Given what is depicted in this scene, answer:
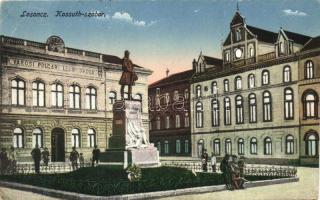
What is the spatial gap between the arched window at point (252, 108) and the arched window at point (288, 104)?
1.54 m

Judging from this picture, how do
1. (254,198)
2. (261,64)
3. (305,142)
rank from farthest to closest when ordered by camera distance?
(261,64) → (305,142) → (254,198)

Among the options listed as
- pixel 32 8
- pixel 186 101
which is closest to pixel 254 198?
pixel 186 101

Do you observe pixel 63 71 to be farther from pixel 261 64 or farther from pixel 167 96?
pixel 261 64

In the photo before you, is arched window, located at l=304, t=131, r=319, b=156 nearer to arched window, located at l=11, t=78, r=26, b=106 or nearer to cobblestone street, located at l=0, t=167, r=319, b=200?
cobblestone street, located at l=0, t=167, r=319, b=200

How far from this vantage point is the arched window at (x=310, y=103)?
17578 mm

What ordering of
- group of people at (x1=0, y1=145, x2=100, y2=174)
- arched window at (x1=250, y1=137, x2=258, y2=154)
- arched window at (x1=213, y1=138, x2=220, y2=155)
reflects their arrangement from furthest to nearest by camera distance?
arched window at (x1=250, y1=137, x2=258, y2=154) < arched window at (x1=213, y1=138, x2=220, y2=155) < group of people at (x1=0, y1=145, x2=100, y2=174)

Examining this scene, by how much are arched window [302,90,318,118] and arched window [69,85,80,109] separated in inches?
344

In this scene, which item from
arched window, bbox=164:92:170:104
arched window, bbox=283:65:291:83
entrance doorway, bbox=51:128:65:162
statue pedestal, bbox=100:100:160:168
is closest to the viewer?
statue pedestal, bbox=100:100:160:168

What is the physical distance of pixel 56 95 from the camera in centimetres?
1909

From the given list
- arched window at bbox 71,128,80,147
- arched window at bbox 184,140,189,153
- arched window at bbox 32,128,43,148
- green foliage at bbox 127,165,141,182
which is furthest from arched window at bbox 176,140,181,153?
green foliage at bbox 127,165,141,182

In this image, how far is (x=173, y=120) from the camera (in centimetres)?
2155

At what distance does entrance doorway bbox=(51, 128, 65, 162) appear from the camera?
19266mm

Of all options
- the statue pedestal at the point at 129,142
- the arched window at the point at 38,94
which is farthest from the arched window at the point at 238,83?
the arched window at the point at 38,94

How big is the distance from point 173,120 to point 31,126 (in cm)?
601
